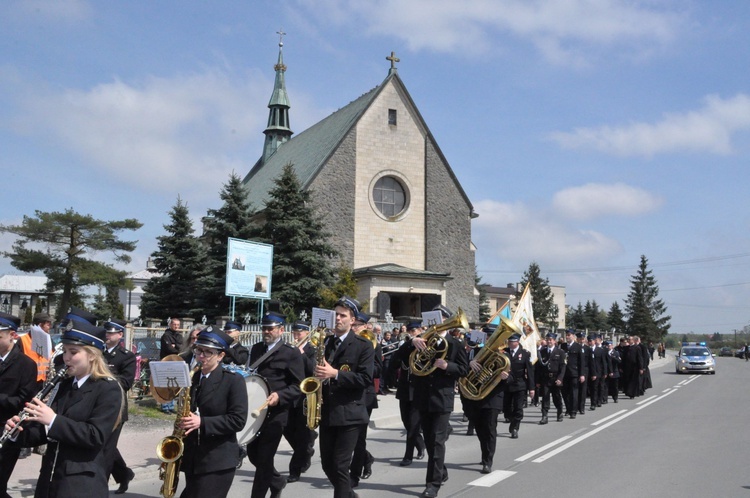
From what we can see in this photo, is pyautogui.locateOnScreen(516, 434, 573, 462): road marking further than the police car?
No

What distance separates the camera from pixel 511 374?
41.4ft

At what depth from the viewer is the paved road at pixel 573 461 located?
8.23m

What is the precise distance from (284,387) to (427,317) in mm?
2874

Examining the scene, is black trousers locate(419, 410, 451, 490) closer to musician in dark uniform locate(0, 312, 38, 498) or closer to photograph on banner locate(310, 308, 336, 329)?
photograph on banner locate(310, 308, 336, 329)

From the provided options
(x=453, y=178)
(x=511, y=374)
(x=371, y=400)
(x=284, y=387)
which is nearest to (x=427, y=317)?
(x=371, y=400)

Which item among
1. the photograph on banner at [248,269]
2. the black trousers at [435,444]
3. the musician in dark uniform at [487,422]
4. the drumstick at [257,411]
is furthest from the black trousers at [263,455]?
the photograph on banner at [248,269]

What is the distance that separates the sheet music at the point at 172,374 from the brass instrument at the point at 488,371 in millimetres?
5326

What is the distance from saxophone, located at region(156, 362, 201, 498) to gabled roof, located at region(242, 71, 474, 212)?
30536 millimetres

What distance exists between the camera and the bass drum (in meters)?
6.07

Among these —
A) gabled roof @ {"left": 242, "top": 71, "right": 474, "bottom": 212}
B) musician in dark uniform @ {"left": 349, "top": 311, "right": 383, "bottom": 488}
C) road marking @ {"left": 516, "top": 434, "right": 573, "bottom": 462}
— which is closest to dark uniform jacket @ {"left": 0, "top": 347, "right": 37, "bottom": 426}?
musician in dark uniform @ {"left": 349, "top": 311, "right": 383, "bottom": 488}

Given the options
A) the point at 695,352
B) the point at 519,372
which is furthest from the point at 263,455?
the point at 695,352

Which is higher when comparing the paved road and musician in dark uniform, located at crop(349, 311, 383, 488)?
musician in dark uniform, located at crop(349, 311, 383, 488)

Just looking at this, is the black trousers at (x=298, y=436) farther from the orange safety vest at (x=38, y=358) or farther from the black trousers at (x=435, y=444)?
the orange safety vest at (x=38, y=358)

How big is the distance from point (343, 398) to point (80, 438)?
2844 mm
